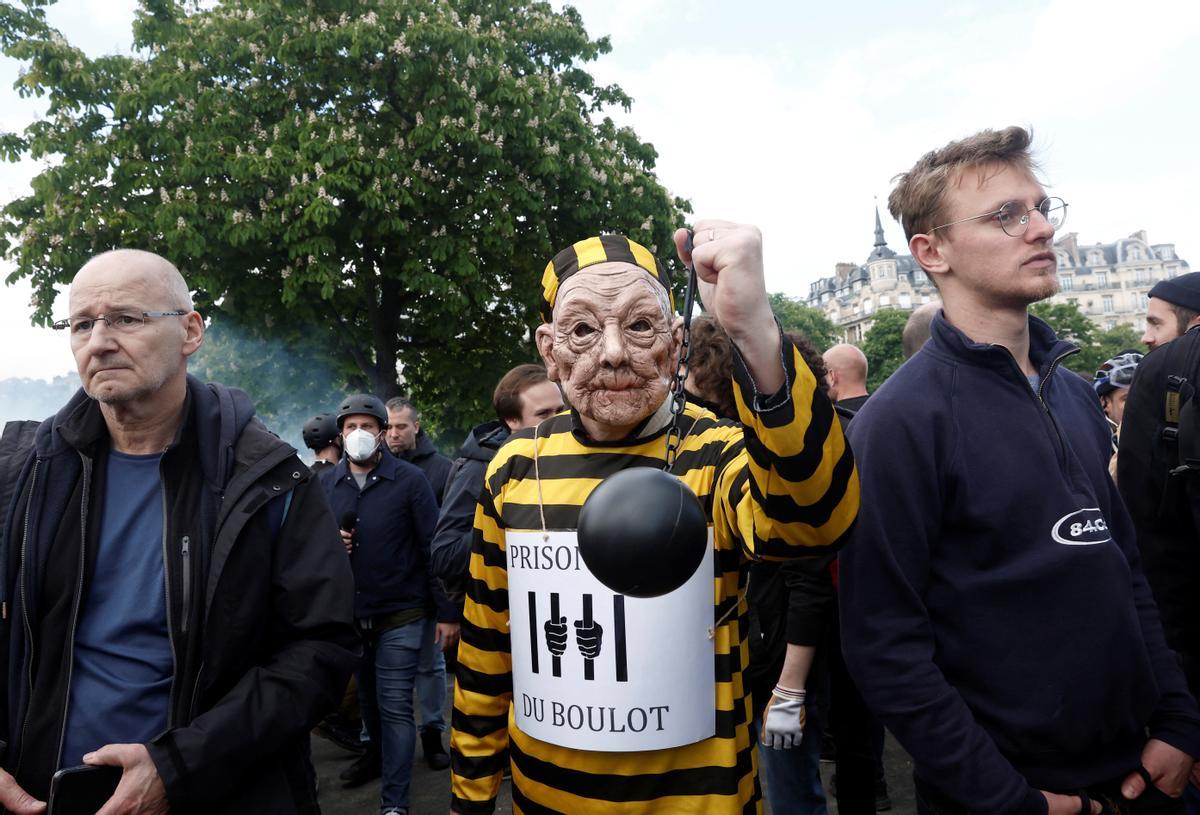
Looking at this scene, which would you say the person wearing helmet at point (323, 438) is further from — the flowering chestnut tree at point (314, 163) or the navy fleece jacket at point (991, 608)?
the flowering chestnut tree at point (314, 163)

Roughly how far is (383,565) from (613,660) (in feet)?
10.4

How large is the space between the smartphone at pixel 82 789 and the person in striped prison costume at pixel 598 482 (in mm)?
796

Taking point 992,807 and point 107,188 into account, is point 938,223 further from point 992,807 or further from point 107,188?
point 107,188

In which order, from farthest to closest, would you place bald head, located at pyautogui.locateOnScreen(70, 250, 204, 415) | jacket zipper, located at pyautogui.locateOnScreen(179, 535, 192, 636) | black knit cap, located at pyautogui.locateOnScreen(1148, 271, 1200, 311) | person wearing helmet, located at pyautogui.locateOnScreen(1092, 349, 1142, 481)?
person wearing helmet, located at pyautogui.locateOnScreen(1092, 349, 1142, 481) → black knit cap, located at pyautogui.locateOnScreen(1148, 271, 1200, 311) → bald head, located at pyautogui.locateOnScreen(70, 250, 204, 415) → jacket zipper, located at pyautogui.locateOnScreen(179, 535, 192, 636)

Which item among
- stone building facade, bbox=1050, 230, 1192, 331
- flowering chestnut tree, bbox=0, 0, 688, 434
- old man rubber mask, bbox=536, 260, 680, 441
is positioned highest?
stone building facade, bbox=1050, 230, 1192, 331

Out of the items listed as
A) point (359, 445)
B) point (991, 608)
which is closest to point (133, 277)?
point (991, 608)

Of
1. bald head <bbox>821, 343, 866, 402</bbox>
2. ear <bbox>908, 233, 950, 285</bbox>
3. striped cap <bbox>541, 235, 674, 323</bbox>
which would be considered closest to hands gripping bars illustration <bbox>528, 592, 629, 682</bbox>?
striped cap <bbox>541, 235, 674, 323</bbox>

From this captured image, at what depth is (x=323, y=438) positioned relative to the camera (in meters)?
5.79

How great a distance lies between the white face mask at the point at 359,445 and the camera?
4.73 m

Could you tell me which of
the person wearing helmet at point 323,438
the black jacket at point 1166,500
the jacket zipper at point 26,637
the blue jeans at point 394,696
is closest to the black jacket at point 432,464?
the person wearing helmet at point 323,438

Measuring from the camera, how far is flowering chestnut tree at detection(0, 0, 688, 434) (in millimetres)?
10812

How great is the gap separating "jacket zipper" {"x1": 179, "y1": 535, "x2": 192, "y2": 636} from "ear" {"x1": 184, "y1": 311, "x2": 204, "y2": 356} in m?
0.58

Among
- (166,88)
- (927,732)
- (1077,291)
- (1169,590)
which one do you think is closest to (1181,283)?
(1169,590)

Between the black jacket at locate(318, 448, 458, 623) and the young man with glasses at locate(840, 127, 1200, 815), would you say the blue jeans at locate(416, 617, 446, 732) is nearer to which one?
the black jacket at locate(318, 448, 458, 623)
